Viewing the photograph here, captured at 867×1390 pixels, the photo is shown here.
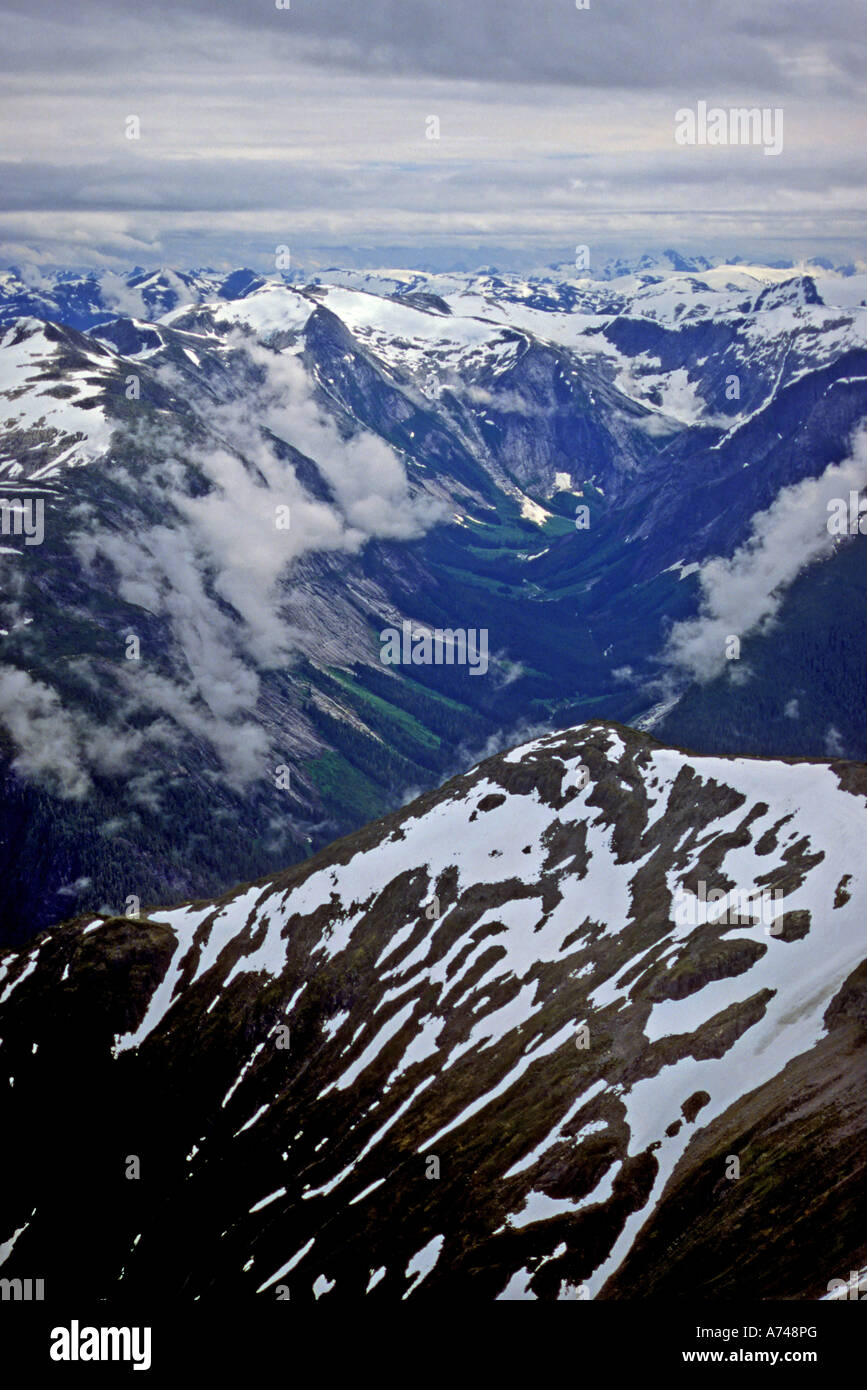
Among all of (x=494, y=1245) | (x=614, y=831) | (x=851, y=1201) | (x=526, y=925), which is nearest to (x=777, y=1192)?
(x=851, y=1201)

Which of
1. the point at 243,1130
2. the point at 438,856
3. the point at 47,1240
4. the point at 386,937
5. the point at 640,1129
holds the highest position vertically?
the point at 438,856

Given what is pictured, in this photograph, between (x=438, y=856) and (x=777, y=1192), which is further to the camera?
(x=438, y=856)

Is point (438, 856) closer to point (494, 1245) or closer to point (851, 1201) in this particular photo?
point (494, 1245)

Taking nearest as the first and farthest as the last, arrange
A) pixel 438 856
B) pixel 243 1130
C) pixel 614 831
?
1. pixel 243 1130
2. pixel 614 831
3. pixel 438 856

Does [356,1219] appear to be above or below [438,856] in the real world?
below

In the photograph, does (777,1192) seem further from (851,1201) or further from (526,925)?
(526,925)
